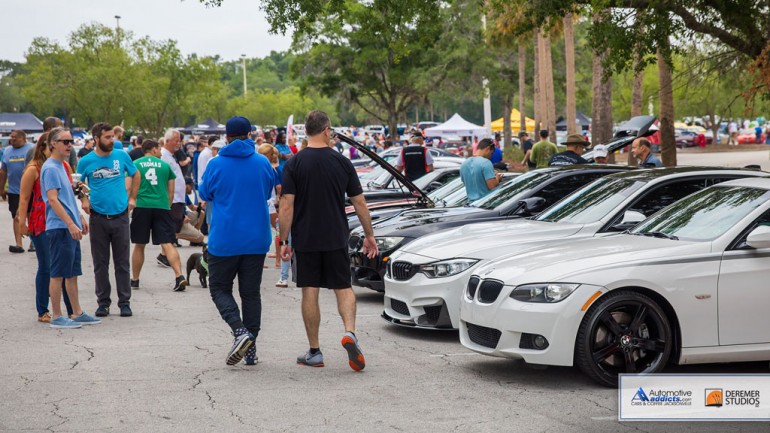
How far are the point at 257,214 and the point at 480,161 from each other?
556 centimetres

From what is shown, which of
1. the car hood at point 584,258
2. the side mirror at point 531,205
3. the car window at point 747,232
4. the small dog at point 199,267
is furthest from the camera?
the small dog at point 199,267

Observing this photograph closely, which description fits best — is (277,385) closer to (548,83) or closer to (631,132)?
(631,132)

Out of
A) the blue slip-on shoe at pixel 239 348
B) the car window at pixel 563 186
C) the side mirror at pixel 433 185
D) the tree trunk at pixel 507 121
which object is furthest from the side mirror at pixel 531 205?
the tree trunk at pixel 507 121

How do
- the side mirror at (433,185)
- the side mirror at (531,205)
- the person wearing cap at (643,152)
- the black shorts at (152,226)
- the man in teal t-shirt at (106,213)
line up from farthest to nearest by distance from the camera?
the side mirror at (433,185) < the person wearing cap at (643,152) < the black shorts at (152,226) < the side mirror at (531,205) < the man in teal t-shirt at (106,213)

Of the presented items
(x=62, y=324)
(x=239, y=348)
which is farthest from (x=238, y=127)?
(x=62, y=324)

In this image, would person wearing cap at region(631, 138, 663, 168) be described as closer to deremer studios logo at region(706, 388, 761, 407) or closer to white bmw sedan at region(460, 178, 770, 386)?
white bmw sedan at region(460, 178, 770, 386)

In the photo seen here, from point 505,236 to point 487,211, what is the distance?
187 cm

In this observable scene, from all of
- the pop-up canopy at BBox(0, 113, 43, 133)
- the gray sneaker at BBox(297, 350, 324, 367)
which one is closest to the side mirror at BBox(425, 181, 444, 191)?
the gray sneaker at BBox(297, 350, 324, 367)

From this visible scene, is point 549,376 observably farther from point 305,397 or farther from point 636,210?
point 636,210

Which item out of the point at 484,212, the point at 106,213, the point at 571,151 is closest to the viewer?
the point at 106,213

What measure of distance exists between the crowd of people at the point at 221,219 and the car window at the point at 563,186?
111 inches

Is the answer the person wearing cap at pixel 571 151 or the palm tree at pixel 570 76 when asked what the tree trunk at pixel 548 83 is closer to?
the palm tree at pixel 570 76

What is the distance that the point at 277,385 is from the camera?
711 cm

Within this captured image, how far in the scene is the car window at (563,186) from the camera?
11.0m
